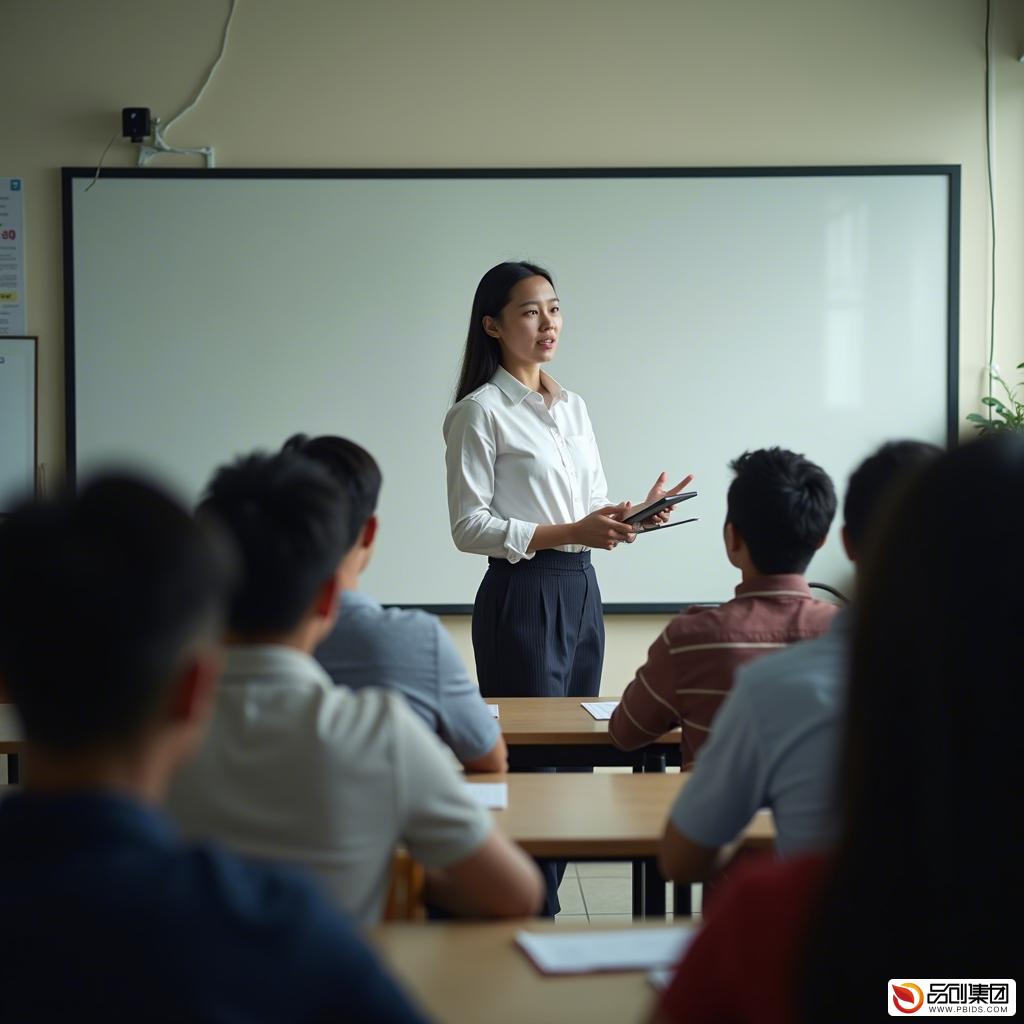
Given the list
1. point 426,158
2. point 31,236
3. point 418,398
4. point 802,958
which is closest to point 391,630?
point 802,958

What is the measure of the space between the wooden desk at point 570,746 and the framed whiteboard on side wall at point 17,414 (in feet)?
8.79

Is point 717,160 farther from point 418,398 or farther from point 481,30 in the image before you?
point 418,398

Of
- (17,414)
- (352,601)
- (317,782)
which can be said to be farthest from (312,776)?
(17,414)

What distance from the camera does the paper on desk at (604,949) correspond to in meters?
1.21

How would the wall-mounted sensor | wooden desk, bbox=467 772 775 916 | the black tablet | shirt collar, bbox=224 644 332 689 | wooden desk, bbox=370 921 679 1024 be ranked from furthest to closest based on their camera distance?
the wall-mounted sensor
the black tablet
wooden desk, bbox=467 772 775 916
shirt collar, bbox=224 644 332 689
wooden desk, bbox=370 921 679 1024

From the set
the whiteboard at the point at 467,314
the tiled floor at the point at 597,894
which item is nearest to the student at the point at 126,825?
the tiled floor at the point at 597,894

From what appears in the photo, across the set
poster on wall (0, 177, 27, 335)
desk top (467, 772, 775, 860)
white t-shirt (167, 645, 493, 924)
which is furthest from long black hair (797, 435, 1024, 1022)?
poster on wall (0, 177, 27, 335)

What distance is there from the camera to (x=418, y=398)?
4.47 meters

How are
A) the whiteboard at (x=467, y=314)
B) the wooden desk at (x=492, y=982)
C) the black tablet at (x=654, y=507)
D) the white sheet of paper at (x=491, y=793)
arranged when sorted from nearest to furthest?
the wooden desk at (x=492, y=982), the white sheet of paper at (x=491, y=793), the black tablet at (x=654, y=507), the whiteboard at (x=467, y=314)

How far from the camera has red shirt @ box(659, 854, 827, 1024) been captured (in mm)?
770

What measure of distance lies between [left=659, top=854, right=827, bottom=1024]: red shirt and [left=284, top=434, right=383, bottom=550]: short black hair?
1261mm

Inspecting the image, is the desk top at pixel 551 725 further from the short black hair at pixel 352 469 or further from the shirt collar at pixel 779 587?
the short black hair at pixel 352 469

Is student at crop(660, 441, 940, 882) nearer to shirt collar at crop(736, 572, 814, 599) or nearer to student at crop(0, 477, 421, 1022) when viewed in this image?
shirt collar at crop(736, 572, 814, 599)

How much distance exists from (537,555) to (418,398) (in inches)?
59.8
